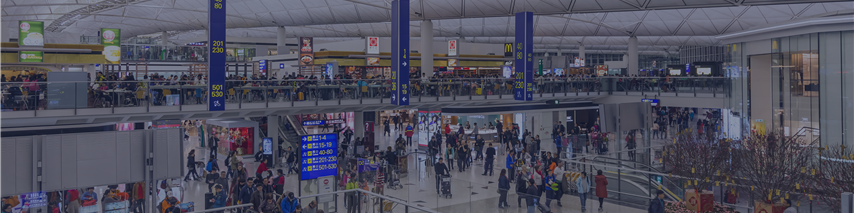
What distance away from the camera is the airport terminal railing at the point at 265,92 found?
15070 mm

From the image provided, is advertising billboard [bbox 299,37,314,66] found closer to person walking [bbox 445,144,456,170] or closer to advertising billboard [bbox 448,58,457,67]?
advertising billboard [bbox 448,58,457,67]

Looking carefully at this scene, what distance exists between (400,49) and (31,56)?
20.7 metres

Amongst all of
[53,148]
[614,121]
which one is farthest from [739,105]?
[53,148]

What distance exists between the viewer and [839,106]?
1360 centimetres

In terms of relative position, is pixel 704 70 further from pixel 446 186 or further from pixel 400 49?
pixel 446 186

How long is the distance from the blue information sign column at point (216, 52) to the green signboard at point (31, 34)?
52.4 feet

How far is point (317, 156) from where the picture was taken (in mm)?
14719

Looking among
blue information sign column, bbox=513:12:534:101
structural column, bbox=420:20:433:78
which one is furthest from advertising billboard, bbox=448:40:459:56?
blue information sign column, bbox=513:12:534:101

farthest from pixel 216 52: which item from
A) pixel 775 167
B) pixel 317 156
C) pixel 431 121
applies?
pixel 431 121

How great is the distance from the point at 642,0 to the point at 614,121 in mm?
12543

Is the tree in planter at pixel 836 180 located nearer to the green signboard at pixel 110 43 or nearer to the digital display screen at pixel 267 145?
the digital display screen at pixel 267 145

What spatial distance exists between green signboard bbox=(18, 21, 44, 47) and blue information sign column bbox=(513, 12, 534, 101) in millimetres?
22199

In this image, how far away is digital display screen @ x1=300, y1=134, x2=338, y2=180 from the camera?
14.4 m

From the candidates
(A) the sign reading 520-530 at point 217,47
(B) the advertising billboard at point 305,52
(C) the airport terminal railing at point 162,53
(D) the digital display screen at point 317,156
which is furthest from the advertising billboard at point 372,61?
(D) the digital display screen at point 317,156
